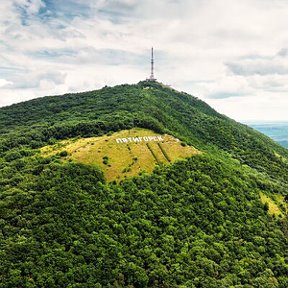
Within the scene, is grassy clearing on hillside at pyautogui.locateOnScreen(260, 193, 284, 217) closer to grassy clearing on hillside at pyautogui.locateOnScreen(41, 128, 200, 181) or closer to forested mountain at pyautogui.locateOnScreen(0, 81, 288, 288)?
forested mountain at pyautogui.locateOnScreen(0, 81, 288, 288)

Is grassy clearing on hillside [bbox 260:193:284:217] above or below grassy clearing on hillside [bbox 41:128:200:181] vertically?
below

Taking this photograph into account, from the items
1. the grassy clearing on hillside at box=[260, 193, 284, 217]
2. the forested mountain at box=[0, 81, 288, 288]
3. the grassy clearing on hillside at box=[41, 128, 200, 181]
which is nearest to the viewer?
the forested mountain at box=[0, 81, 288, 288]

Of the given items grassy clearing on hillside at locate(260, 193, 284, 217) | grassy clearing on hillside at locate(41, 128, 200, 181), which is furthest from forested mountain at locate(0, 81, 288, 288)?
grassy clearing on hillside at locate(41, 128, 200, 181)

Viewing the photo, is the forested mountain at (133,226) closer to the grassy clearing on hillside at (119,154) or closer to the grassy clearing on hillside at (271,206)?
the grassy clearing on hillside at (271,206)

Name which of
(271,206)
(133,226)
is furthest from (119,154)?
(271,206)

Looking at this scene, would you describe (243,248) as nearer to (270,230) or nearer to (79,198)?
(270,230)

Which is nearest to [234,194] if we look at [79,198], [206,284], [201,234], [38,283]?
[201,234]

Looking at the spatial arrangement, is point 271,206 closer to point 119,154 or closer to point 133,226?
point 119,154

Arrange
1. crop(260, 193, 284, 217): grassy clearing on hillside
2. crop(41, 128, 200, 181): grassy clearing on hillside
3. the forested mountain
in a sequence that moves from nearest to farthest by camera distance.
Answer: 1. the forested mountain
2. crop(41, 128, 200, 181): grassy clearing on hillside
3. crop(260, 193, 284, 217): grassy clearing on hillside

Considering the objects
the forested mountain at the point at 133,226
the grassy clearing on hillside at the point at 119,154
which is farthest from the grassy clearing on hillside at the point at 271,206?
the grassy clearing on hillside at the point at 119,154
